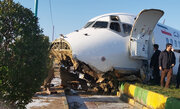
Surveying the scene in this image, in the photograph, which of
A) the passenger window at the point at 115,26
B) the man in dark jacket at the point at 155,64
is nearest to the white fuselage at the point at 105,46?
the passenger window at the point at 115,26

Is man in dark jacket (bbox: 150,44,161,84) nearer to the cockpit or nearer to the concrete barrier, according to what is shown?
the cockpit

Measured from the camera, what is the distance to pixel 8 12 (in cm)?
394

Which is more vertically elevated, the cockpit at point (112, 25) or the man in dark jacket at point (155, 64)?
the cockpit at point (112, 25)

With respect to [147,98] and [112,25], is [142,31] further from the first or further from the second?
[147,98]

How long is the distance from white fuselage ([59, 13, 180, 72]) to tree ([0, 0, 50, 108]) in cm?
409

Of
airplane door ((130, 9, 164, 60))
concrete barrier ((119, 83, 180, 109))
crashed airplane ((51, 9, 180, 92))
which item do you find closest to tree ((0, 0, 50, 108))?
concrete barrier ((119, 83, 180, 109))

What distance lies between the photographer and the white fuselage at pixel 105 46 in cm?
847

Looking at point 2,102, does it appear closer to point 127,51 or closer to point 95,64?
point 95,64

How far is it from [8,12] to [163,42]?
8688mm

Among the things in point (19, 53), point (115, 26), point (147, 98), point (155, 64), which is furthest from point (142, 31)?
point (19, 53)

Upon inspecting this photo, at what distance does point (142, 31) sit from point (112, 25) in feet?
4.56

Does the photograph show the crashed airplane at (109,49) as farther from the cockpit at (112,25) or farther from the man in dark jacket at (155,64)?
the man in dark jacket at (155,64)

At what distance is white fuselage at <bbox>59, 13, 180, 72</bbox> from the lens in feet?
27.8

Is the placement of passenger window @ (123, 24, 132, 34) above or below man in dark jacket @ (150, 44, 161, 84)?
above
